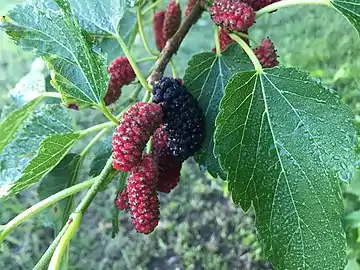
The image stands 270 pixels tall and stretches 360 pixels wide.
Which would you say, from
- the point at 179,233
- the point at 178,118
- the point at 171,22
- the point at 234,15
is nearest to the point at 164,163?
the point at 178,118

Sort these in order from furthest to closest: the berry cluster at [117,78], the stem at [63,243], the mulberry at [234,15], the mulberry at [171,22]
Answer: the mulberry at [171,22] < the berry cluster at [117,78] < the mulberry at [234,15] < the stem at [63,243]

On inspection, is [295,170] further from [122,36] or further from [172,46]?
[122,36]

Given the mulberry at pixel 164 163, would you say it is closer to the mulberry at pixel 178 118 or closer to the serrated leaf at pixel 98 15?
the mulberry at pixel 178 118

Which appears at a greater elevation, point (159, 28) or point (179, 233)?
point (159, 28)

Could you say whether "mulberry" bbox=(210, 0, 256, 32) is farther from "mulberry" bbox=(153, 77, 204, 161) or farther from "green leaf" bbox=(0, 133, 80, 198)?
"green leaf" bbox=(0, 133, 80, 198)

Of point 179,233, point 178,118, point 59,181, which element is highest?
point 178,118

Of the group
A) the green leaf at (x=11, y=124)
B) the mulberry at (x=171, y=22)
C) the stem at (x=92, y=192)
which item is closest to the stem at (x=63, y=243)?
the stem at (x=92, y=192)

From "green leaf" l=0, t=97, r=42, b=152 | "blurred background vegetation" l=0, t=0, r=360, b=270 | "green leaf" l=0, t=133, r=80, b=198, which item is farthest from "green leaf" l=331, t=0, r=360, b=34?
"blurred background vegetation" l=0, t=0, r=360, b=270

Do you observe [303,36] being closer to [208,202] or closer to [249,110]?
[208,202]
